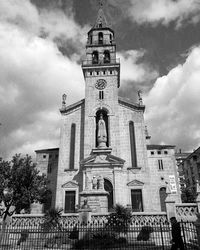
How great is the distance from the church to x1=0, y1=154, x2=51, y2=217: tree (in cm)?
295

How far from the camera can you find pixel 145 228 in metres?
13.5

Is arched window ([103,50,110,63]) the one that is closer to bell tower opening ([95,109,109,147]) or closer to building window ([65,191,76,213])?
bell tower opening ([95,109,109,147])

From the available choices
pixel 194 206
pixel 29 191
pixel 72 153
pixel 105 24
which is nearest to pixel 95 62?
pixel 105 24

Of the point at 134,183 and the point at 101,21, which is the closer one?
the point at 134,183

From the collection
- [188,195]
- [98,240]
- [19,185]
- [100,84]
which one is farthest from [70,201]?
[188,195]

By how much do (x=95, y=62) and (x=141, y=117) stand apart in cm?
1198

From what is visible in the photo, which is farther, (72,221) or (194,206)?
(194,206)

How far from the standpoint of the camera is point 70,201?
27344 millimetres

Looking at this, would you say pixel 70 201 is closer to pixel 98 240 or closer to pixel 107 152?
pixel 107 152

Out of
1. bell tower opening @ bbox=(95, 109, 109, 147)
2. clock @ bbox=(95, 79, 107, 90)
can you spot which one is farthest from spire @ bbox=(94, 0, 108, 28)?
bell tower opening @ bbox=(95, 109, 109, 147)

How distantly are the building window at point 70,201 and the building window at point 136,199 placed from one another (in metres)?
7.21

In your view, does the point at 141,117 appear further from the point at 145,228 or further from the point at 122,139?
the point at 145,228

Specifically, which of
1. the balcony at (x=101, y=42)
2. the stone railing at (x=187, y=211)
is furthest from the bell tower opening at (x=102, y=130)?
the stone railing at (x=187, y=211)

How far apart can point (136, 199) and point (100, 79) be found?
59.0ft
